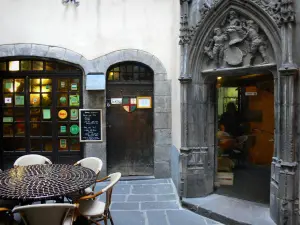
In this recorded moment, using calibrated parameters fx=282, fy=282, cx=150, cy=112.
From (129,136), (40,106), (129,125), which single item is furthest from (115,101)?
(40,106)

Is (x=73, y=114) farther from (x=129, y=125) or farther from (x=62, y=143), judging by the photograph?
(x=129, y=125)

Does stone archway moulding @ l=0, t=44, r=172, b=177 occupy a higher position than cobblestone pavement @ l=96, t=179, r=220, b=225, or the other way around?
stone archway moulding @ l=0, t=44, r=172, b=177

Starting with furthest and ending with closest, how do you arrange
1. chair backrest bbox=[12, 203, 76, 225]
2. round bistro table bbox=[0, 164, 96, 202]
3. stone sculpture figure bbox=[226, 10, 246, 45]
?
stone sculpture figure bbox=[226, 10, 246, 45]
round bistro table bbox=[0, 164, 96, 202]
chair backrest bbox=[12, 203, 76, 225]

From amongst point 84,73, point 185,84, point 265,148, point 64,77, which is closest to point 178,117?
point 185,84

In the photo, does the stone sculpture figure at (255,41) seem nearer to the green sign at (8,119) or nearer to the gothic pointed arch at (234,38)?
the gothic pointed arch at (234,38)

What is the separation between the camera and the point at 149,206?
5.00 m

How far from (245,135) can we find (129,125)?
8.68 feet

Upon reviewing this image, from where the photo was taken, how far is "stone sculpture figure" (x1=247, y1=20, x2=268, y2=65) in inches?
169

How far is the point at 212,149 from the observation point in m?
5.35

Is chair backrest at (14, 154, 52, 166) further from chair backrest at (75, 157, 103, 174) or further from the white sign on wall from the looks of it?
the white sign on wall

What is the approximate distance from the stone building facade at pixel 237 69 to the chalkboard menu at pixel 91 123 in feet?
7.14

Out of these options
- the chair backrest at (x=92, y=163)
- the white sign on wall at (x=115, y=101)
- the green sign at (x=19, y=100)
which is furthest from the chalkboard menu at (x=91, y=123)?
the chair backrest at (x=92, y=163)

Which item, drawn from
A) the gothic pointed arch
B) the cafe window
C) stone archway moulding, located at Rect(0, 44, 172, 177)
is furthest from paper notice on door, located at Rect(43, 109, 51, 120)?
the gothic pointed arch

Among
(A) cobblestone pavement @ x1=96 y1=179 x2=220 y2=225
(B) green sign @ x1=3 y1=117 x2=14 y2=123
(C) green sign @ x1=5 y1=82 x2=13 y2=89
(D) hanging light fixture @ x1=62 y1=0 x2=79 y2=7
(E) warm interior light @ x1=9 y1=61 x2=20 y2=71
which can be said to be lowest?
(A) cobblestone pavement @ x1=96 y1=179 x2=220 y2=225
